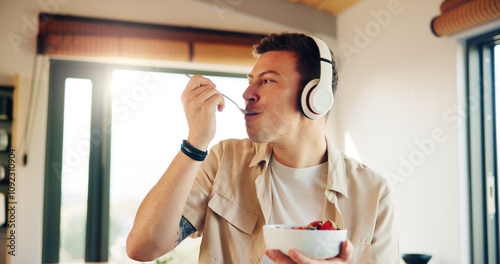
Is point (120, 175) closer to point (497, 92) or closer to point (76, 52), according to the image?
point (76, 52)

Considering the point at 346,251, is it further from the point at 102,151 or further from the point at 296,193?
the point at 102,151

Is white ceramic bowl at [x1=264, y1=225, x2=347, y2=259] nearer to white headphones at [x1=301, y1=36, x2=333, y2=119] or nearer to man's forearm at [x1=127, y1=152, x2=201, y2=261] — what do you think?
man's forearm at [x1=127, y1=152, x2=201, y2=261]

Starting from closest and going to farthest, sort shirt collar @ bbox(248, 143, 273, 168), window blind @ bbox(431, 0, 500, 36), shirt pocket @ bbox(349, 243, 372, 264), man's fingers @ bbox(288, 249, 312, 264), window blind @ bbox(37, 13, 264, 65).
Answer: man's fingers @ bbox(288, 249, 312, 264) < shirt pocket @ bbox(349, 243, 372, 264) < shirt collar @ bbox(248, 143, 273, 168) < window blind @ bbox(431, 0, 500, 36) < window blind @ bbox(37, 13, 264, 65)

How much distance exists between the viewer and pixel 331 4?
411 centimetres

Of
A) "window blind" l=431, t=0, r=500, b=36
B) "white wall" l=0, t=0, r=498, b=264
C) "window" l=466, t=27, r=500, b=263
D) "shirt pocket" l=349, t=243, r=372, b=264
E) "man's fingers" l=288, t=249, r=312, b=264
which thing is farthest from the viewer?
"white wall" l=0, t=0, r=498, b=264

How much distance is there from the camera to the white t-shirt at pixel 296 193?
4.37 feet

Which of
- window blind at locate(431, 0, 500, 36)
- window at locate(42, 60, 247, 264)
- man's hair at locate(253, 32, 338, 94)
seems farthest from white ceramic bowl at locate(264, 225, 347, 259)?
window at locate(42, 60, 247, 264)

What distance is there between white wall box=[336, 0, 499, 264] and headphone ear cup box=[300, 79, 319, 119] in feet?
5.96

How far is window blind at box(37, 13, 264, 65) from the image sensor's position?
3537 mm

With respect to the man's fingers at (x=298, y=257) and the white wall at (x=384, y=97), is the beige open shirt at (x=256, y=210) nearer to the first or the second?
the man's fingers at (x=298, y=257)

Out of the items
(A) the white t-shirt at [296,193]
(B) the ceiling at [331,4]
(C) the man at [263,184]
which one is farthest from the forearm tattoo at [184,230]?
(B) the ceiling at [331,4]

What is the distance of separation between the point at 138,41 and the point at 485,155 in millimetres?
2625

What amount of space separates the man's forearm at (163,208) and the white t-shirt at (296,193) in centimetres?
28

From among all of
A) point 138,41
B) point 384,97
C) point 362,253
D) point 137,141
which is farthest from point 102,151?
point 362,253
